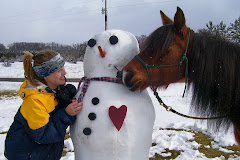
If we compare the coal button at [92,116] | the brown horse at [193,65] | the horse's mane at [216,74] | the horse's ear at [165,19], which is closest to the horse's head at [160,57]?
the brown horse at [193,65]

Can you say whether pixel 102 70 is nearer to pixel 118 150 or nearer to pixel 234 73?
pixel 118 150

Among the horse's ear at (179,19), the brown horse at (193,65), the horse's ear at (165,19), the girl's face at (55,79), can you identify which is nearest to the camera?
the horse's ear at (179,19)

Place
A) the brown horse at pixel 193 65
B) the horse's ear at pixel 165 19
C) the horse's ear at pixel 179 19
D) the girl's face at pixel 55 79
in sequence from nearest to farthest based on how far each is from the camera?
the horse's ear at pixel 179 19, the brown horse at pixel 193 65, the girl's face at pixel 55 79, the horse's ear at pixel 165 19

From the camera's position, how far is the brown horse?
1787mm

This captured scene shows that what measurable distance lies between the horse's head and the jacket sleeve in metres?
0.66

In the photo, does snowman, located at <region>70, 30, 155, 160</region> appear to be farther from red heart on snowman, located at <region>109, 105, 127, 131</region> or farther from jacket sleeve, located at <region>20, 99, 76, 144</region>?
jacket sleeve, located at <region>20, 99, 76, 144</region>

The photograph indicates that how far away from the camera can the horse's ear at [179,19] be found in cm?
168

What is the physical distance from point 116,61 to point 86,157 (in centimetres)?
98

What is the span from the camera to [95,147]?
188cm

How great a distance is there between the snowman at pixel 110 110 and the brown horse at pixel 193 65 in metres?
0.21

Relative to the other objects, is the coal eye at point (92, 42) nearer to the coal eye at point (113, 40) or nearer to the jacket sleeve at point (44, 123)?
the coal eye at point (113, 40)

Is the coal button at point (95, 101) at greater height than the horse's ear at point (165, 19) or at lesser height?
lesser

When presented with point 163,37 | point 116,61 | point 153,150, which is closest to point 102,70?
point 116,61

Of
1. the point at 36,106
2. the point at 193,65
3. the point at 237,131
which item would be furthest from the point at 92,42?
the point at 237,131
